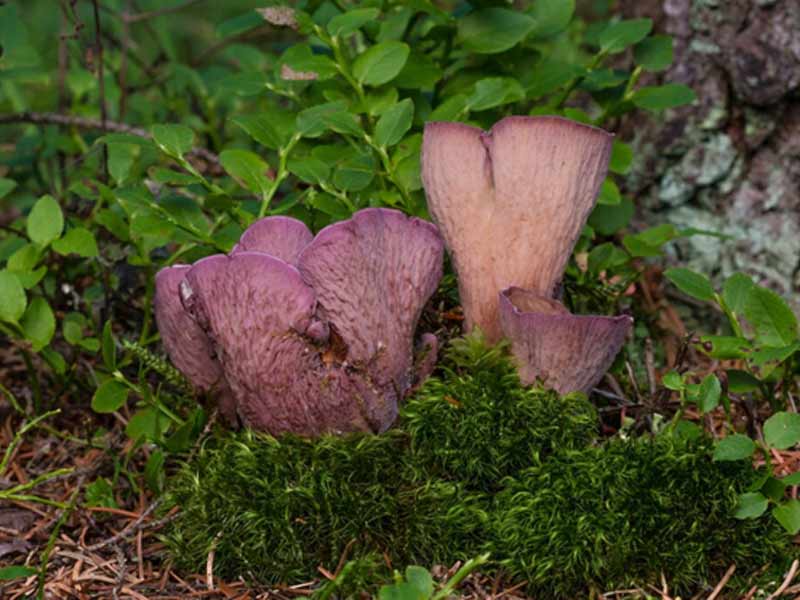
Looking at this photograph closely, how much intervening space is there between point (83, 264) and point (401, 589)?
1960mm

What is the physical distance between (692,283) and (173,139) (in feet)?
4.93

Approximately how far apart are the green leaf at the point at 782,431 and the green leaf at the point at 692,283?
428mm

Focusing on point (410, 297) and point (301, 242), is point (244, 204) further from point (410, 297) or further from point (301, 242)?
point (410, 297)

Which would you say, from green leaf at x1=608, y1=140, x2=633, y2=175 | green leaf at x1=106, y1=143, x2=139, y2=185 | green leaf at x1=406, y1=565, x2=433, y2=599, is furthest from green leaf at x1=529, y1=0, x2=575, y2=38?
green leaf at x1=406, y1=565, x2=433, y2=599

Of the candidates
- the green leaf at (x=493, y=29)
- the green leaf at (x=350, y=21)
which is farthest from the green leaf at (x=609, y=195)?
the green leaf at (x=350, y=21)

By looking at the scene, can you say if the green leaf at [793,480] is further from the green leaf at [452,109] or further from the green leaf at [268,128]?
the green leaf at [268,128]

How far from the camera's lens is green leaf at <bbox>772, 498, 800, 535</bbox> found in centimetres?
216

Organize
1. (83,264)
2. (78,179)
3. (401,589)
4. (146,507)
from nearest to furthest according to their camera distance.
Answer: (401,589)
(146,507)
(83,264)
(78,179)

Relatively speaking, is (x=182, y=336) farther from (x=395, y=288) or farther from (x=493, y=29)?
(x=493, y=29)

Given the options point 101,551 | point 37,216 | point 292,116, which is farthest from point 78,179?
point 101,551

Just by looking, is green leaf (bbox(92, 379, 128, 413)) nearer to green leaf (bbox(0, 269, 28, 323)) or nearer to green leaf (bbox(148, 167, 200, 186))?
green leaf (bbox(0, 269, 28, 323))

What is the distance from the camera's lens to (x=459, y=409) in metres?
2.40

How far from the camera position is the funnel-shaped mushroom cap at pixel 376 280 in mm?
2303

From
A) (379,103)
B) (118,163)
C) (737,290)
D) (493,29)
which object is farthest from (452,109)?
(118,163)
